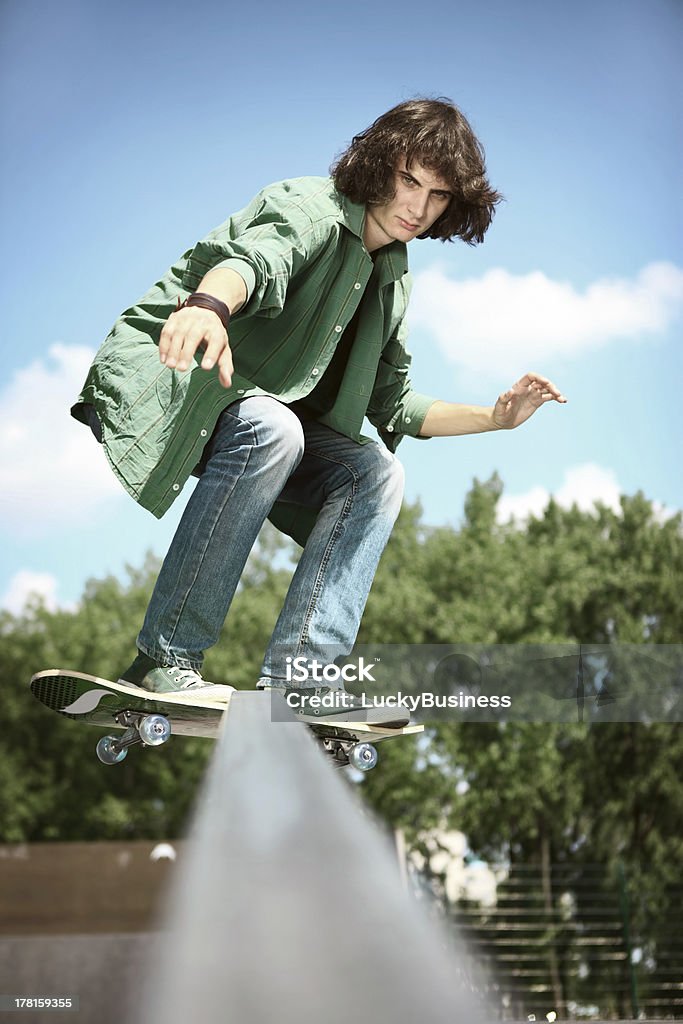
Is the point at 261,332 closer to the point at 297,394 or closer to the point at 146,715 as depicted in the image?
the point at 297,394

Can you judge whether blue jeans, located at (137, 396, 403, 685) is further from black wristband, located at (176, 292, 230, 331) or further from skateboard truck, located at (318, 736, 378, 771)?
black wristband, located at (176, 292, 230, 331)

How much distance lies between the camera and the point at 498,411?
6.81 feet

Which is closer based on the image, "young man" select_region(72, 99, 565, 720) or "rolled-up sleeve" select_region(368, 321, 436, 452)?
"young man" select_region(72, 99, 565, 720)

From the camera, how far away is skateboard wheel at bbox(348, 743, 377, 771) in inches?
72.9

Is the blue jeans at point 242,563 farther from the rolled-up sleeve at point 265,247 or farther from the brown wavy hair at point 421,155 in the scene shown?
the brown wavy hair at point 421,155

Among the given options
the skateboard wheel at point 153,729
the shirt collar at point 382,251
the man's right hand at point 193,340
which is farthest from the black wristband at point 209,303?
the skateboard wheel at point 153,729

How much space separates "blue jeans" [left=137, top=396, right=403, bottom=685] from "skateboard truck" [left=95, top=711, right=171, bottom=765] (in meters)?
0.10

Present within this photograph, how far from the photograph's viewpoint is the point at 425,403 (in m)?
2.18

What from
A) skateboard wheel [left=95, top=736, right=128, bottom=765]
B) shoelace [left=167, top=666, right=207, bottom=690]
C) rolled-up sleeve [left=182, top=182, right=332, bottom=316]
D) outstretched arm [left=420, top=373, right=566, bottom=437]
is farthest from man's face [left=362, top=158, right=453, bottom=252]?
skateboard wheel [left=95, top=736, right=128, bottom=765]

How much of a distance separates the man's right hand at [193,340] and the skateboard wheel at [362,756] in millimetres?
744

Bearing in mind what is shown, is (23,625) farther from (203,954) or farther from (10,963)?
(203,954)

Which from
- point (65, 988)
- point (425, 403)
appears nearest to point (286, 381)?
point (425, 403)

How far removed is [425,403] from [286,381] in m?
0.40

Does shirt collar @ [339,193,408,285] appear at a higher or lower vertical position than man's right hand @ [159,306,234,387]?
higher
